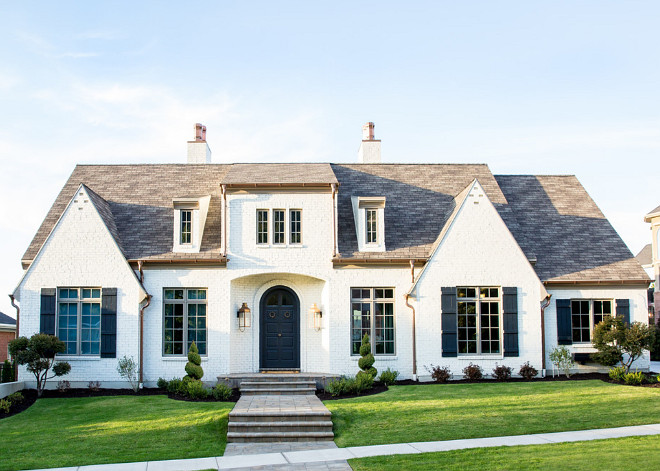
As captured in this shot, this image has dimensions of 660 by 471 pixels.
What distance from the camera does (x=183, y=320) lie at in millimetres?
18000

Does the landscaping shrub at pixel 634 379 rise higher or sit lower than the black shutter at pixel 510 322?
lower

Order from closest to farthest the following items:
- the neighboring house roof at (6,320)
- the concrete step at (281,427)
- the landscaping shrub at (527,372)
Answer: the concrete step at (281,427) < the landscaping shrub at (527,372) < the neighboring house roof at (6,320)

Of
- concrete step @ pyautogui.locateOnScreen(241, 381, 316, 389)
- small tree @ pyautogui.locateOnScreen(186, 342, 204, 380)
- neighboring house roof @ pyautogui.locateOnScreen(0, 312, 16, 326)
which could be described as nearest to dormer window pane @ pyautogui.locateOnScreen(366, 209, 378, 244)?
concrete step @ pyautogui.locateOnScreen(241, 381, 316, 389)

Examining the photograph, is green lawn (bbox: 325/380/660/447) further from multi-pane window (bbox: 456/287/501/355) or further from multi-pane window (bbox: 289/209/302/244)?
multi-pane window (bbox: 289/209/302/244)

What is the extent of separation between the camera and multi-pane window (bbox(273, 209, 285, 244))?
60.1ft

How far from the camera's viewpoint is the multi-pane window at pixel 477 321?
18.0 meters

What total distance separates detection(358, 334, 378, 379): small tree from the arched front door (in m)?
2.55

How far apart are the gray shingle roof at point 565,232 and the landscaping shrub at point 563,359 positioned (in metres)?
2.16

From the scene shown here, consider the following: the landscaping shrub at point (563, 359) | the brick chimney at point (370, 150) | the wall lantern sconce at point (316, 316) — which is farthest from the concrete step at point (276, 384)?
the brick chimney at point (370, 150)

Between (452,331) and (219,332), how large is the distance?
6704 millimetres

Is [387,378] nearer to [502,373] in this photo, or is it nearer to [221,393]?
[502,373]

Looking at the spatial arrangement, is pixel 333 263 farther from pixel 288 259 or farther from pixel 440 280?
pixel 440 280

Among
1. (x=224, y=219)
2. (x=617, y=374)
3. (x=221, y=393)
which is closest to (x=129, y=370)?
(x=221, y=393)

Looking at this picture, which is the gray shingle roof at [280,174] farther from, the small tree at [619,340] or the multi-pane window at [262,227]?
the small tree at [619,340]
